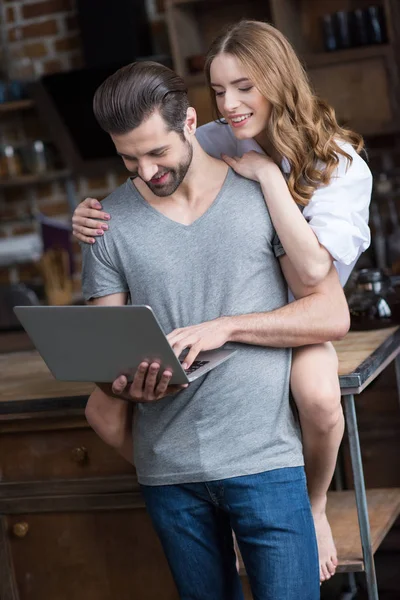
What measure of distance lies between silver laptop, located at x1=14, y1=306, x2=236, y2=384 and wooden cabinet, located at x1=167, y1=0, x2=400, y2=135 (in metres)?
2.53

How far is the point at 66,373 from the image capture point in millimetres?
1848

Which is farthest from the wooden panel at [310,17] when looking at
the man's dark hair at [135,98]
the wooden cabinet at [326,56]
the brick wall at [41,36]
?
the man's dark hair at [135,98]

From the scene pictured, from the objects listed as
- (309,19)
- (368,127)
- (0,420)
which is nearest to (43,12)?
(309,19)

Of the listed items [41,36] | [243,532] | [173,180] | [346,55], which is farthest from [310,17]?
[243,532]

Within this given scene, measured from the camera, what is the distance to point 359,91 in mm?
4258

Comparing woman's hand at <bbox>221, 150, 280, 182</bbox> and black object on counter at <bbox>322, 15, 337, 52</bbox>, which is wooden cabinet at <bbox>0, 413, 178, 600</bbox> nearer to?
woman's hand at <bbox>221, 150, 280, 182</bbox>

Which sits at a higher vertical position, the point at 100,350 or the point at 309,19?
the point at 309,19

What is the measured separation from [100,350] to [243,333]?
0.26 m

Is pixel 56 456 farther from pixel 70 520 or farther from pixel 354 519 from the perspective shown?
pixel 354 519

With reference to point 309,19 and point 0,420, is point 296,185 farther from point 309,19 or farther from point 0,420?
point 309,19

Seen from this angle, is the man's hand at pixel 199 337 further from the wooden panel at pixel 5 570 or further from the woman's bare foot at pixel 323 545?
the wooden panel at pixel 5 570

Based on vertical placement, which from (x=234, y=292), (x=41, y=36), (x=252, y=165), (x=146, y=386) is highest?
(x=41, y=36)

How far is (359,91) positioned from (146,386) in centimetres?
280

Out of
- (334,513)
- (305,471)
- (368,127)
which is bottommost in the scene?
(334,513)
